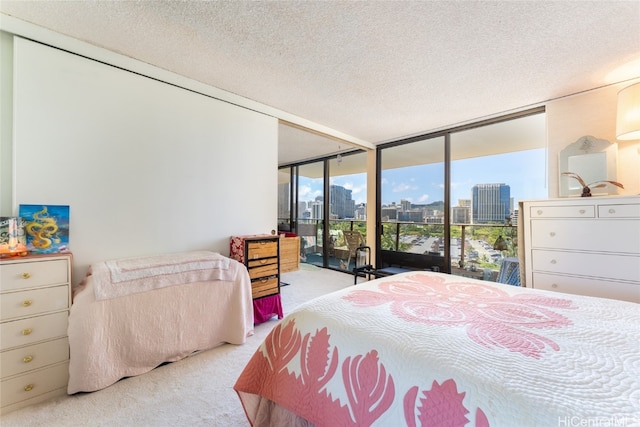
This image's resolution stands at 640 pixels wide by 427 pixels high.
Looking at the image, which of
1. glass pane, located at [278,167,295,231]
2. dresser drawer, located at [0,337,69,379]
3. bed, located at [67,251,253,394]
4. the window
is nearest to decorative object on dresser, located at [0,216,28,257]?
bed, located at [67,251,253,394]

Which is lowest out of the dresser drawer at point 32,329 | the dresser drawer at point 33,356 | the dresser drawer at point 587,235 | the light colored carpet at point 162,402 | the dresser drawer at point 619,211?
the light colored carpet at point 162,402

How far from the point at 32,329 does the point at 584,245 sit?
12.8ft

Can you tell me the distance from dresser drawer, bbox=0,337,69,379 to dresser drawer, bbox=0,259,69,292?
367 mm

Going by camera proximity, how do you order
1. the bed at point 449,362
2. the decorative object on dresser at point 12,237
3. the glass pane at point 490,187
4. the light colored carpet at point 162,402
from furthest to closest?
the glass pane at point 490,187, the decorative object on dresser at point 12,237, the light colored carpet at point 162,402, the bed at point 449,362

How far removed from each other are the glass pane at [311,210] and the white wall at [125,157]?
8.87ft

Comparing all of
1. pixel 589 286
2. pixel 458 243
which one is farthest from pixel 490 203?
pixel 589 286

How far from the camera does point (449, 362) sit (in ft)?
2.39

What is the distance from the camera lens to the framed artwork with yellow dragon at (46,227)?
5.34 feet

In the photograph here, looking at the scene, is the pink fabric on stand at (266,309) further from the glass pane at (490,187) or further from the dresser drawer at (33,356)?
the glass pane at (490,187)

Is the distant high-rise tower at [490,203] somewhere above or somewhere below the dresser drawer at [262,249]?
above

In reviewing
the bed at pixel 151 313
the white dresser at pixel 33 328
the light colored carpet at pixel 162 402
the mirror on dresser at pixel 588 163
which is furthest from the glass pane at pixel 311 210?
the white dresser at pixel 33 328

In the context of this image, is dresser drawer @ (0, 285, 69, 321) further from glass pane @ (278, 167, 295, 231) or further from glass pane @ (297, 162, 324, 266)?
glass pane @ (278, 167, 295, 231)

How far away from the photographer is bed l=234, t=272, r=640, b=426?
1.99 ft

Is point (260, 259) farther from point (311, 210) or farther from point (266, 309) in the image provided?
point (311, 210)
